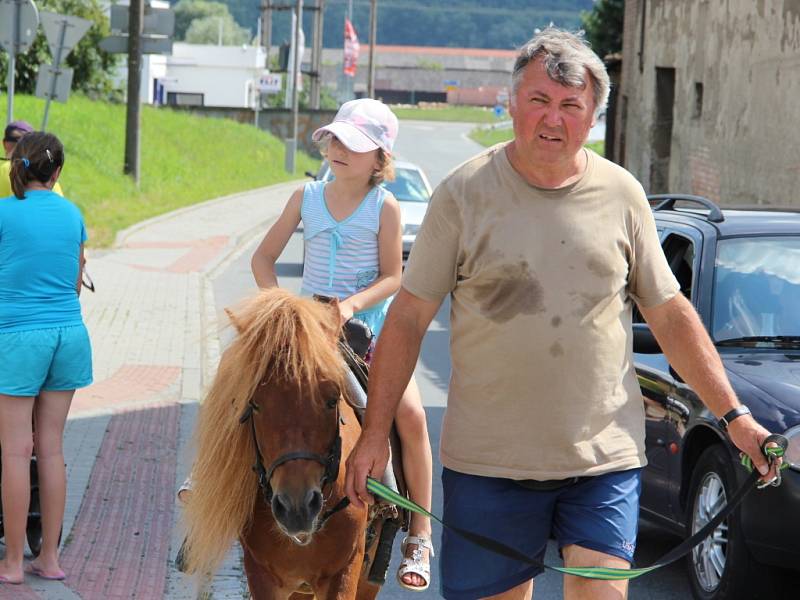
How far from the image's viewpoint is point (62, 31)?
1944 centimetres

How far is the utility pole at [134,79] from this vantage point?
29656mm

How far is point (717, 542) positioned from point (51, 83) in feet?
50.6

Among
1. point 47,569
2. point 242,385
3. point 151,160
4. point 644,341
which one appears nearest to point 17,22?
point 47,569

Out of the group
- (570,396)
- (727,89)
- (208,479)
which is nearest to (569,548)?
(570,396)

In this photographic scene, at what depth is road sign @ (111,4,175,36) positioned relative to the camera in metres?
29.7

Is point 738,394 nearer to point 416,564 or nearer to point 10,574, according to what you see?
point 416,564

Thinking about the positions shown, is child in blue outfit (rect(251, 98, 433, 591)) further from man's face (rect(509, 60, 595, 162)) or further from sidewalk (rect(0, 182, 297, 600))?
man's face (rect(509, 60, 595, 162))

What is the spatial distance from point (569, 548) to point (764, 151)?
16167mm

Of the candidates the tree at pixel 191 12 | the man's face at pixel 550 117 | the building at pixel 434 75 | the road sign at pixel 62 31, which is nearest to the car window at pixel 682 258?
the man's face at pixel 550 117

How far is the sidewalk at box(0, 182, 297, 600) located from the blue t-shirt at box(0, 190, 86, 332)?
2.30 feet

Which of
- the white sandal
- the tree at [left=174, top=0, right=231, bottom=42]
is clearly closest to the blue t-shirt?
the white sandal

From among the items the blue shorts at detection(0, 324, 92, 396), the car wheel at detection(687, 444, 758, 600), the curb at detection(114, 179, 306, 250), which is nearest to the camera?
the car wheel at detection(687, 444, 758, 600)

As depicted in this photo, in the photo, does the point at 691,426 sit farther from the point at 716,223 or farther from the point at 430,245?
the point at 430,245

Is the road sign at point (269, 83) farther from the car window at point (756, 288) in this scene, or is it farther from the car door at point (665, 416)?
the car window at point (756, 288)
